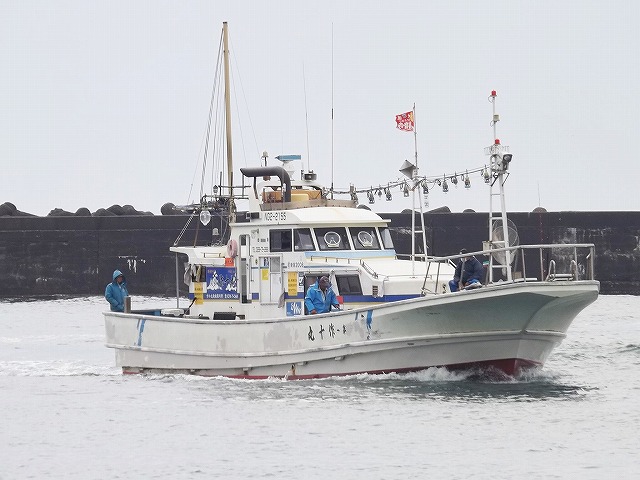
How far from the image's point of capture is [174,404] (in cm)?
2227

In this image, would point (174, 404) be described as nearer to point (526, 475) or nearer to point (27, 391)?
point (27, 391)

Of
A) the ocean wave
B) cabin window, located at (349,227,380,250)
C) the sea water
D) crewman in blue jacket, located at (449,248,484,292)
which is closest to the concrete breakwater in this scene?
the ocean wave

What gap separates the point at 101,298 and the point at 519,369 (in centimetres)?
2831

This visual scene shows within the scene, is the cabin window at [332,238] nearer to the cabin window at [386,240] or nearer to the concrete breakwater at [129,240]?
the cabin window at [386,240]

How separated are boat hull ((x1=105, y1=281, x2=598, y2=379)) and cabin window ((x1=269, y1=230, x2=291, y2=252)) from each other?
1764 millimetres

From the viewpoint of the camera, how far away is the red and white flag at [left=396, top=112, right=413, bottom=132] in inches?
1010

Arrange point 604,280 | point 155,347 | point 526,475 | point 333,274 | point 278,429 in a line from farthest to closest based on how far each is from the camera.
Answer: point 604,280 → point 155,347 → point 333,274 → point 278,429 → point 526,475

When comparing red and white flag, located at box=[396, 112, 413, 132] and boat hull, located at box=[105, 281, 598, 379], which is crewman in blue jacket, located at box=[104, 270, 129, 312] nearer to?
boat hull, located at box=[105, 281, 598, 379]

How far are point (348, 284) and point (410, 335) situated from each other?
2.05m

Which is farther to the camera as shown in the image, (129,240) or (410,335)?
(129,240)

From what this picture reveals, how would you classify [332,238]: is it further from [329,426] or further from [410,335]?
[329,426]

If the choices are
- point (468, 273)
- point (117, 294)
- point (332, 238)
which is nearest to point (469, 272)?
point (468, 273)

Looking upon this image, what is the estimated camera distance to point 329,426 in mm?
19703

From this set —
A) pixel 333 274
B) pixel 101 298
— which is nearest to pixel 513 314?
pixel 333 274
